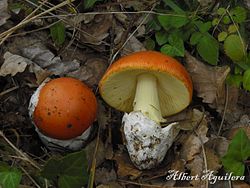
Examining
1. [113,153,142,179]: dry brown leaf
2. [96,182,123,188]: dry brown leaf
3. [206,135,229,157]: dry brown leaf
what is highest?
[206,135,229,157]: dry brown leaf

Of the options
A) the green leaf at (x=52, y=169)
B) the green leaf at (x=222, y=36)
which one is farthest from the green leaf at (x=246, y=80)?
the green leaf at (x=52, y=169)

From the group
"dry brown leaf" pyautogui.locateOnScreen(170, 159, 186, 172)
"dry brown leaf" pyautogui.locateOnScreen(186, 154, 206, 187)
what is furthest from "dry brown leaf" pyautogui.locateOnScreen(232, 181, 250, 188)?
"dry brown leaf" pyautogui.locateOnScreen(170, 159, 186, 172)

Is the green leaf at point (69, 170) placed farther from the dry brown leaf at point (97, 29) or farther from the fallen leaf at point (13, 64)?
the dry brown leaf at point (97, 29)

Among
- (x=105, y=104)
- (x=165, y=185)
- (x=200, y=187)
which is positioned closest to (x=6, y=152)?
(x=105, y=104)

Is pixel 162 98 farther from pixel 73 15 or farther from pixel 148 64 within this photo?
pixel 73 15

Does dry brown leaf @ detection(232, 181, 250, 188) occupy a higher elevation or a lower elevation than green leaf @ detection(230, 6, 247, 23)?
lower

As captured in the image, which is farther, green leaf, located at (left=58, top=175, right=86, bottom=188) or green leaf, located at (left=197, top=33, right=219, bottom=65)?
green leaf, located at (left=197, top=33, right=219, bottom=65)

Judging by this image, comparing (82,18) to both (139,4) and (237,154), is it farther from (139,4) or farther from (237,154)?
(237,154)

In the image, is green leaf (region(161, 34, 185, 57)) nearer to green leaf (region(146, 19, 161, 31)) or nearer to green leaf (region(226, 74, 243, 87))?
green leaf (region(146, 19, 161, 31))
